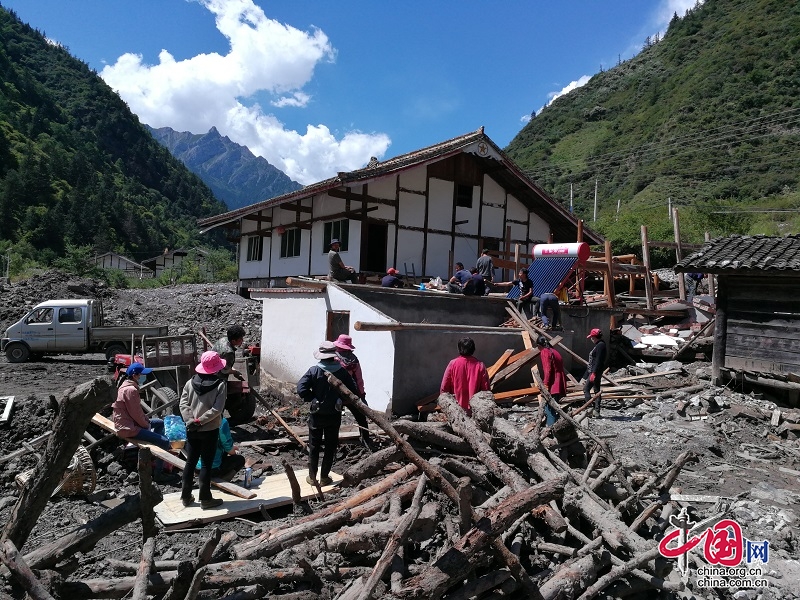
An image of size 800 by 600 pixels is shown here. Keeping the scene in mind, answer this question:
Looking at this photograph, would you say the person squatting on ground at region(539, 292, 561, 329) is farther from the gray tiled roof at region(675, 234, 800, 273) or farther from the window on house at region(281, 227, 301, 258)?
the window on house at region(281, 227, 301, 258)

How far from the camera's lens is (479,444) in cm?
480

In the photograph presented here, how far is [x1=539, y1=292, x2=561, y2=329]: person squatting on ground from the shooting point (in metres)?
Result: 12.3

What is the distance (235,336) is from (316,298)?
4.41 meters

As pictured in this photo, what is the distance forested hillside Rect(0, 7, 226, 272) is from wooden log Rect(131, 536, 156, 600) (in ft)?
174

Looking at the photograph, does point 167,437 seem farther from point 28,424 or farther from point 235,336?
point 28,424

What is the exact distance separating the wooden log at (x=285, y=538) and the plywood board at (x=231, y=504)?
150 centimetres

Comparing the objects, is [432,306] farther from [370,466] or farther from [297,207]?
[297,207]

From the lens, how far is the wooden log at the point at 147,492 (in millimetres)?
3193

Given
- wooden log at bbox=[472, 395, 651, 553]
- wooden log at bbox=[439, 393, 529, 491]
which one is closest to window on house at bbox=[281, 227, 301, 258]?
wooden log at bbox=[439, 393, 529, 491]

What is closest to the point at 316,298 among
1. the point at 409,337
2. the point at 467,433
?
the point at 409,337

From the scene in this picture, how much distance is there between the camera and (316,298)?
11.8 m

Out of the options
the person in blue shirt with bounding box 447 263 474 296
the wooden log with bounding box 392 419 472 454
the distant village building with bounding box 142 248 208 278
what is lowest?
the wooden log with bounding box 392 419 472 454

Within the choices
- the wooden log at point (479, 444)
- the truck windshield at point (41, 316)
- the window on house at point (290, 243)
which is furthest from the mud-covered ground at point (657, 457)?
the window on house at point (290, 243)

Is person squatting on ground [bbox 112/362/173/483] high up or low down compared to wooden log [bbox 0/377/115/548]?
down
